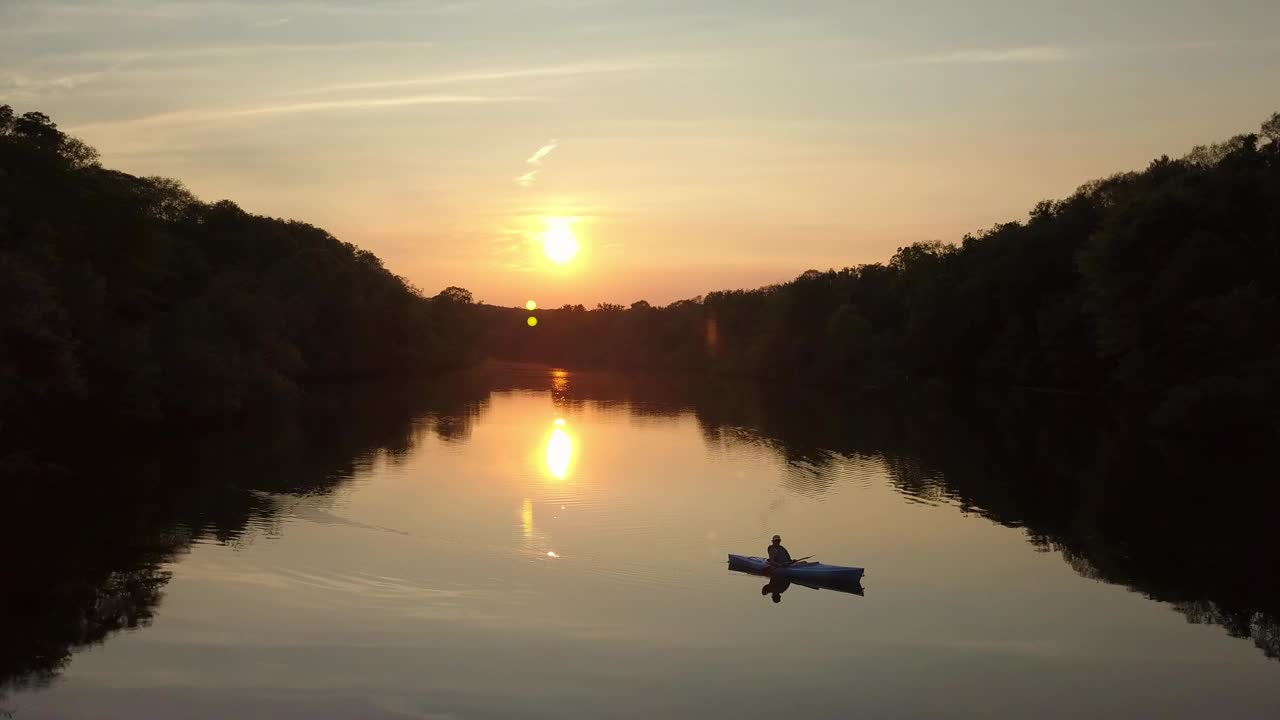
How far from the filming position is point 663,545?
1312 inches

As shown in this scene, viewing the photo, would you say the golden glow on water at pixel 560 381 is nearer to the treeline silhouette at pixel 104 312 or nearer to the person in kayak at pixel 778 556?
the treeline silhouette at pixel 104 312

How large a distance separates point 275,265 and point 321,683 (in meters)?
97.4

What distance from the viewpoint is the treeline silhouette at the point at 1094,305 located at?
61094 mm

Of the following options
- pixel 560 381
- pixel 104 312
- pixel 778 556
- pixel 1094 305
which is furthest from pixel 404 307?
pixel 778 556

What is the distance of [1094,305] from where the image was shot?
7700cm

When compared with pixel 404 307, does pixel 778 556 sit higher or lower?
lower

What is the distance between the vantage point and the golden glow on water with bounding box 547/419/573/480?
49969mm

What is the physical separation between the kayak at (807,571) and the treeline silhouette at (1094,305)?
36001 millimetres

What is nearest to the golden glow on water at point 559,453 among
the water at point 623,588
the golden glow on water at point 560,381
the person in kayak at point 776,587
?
the water at point 623,588

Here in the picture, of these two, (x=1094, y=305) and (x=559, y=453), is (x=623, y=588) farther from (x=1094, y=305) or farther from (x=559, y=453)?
(x=1094, y=305)

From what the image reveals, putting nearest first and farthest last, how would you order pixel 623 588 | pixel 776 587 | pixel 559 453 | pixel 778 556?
pixel 623 588, pixel 776 587, pixel 778 556, pixel 559 453

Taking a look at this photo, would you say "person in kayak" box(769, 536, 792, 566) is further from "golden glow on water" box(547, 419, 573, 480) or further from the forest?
the forest

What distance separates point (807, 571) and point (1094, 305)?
56.1 m

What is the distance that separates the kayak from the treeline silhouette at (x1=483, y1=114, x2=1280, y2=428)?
118ft
